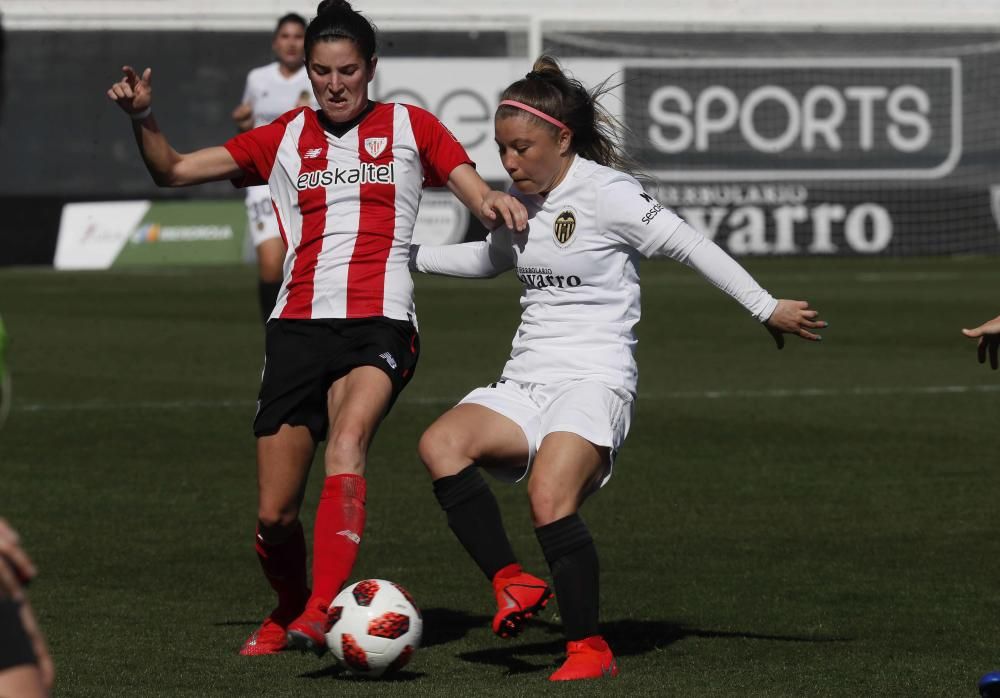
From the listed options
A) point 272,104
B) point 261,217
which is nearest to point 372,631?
point 261,217

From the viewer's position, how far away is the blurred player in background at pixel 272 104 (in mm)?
11938

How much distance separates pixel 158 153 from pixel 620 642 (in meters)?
2.00

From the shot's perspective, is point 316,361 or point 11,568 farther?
point 316,361

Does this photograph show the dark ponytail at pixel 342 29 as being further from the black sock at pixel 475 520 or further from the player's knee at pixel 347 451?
the black sock at pixel 475 520

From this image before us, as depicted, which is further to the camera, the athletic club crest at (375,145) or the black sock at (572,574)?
the athletic club crest at (375,145)

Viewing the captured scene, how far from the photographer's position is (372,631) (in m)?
4.88

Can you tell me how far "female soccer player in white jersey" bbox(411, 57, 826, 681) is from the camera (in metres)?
5.05

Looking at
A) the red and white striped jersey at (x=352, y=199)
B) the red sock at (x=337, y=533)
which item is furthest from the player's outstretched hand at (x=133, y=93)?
the red sock at (x=337, y=533)

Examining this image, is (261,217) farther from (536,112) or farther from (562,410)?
(562,410)

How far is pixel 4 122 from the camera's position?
32469mm

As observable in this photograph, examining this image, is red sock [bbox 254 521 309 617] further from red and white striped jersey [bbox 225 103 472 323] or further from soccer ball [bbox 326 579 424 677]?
red and white striped jersey [bbox 225 103 472 323]

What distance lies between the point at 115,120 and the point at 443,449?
92.7 ft

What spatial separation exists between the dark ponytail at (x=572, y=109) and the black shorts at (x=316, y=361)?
736mm

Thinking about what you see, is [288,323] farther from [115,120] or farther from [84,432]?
[115,120]
